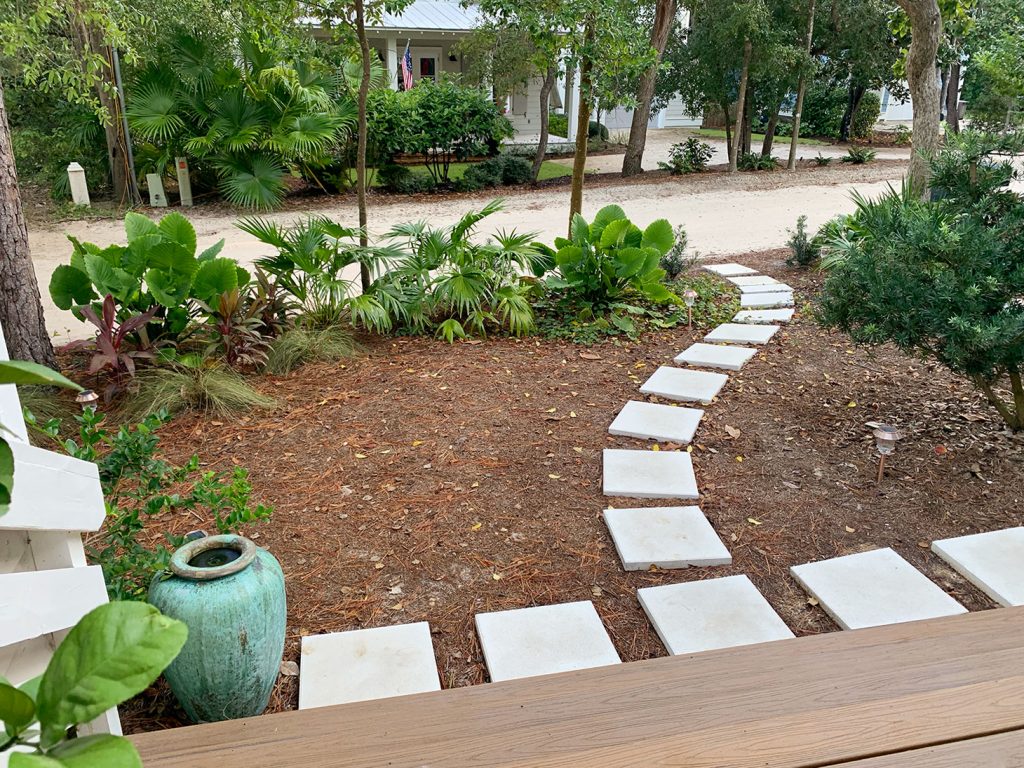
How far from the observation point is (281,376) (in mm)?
4461

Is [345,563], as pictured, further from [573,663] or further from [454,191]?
[454,191]

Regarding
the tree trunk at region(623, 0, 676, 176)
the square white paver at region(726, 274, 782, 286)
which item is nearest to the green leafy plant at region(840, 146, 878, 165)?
the tree trunk at region(623, 0, 676, 176)

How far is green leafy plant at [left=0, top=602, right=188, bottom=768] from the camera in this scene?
1.64 feet

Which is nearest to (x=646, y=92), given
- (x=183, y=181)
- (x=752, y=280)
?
(x=752, y=280)

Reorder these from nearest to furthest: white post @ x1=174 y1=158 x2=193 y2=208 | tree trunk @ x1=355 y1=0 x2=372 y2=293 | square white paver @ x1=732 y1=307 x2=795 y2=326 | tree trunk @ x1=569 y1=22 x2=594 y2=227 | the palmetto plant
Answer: tree trunk @ x1=355 y1=0 x2=372 y2=293 → square white paver @ x1=732 y1=307 x2=795 y2=326 → tree trunk @ x1=569 y1=22 x2=594 y2=227 → the palmetto plant → white post @ x1=174 y1=158 x2=193 y2=208

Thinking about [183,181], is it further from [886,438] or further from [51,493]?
[51,493]

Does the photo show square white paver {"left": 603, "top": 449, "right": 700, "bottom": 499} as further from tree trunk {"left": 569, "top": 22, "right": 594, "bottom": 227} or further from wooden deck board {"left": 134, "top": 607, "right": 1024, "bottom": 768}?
tree trunk {"left": 569, "top": 22, "right": 594, "bottom": 227}

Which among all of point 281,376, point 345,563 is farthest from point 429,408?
point 345,563

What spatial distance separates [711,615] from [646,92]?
39.2 ft

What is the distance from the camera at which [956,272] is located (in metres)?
3.13

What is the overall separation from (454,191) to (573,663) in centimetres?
1098

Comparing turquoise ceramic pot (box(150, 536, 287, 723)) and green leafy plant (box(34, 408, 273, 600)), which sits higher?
green leafy plant (box(34, 408, 273, 600))

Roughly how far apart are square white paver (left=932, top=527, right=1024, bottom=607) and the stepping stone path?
9.21 ft

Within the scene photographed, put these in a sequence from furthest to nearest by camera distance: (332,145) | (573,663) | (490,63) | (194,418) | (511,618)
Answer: (490,63)
(332,145)
(194,418)
(511,618)
(573,663)
